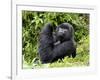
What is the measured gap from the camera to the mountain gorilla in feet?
6.68

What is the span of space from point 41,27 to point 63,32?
228 mm

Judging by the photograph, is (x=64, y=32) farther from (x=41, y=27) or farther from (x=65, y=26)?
(x=41, y=27)

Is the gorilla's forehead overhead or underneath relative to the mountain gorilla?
overhead

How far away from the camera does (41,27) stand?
2.03 m

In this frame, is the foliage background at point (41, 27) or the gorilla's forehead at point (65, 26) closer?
the foliage background at point (41, 27)

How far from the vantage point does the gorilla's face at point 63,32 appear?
208cm

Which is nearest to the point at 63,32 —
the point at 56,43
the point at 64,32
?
the point at 64,32

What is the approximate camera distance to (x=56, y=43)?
6.81ft

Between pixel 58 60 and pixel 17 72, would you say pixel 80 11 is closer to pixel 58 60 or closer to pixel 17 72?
pixel 58 60

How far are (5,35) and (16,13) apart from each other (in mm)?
222

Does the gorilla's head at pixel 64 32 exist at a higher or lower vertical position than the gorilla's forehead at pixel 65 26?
lower

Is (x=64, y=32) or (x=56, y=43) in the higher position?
(x=64, y=32)

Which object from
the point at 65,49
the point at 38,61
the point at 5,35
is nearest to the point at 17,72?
the point at 38,61

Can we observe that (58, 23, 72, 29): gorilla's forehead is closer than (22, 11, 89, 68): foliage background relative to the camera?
No
